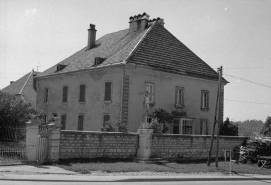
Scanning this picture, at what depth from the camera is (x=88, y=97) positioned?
105 feet

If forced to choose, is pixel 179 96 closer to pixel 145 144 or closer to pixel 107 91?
pixel 107 91

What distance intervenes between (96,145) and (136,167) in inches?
110

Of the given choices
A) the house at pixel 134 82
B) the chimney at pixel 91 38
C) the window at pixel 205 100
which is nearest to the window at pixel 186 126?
the house at pixel 134 82

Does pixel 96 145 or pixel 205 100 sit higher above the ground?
pixel 205 100

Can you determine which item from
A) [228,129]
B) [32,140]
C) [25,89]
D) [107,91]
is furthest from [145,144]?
[25,89]

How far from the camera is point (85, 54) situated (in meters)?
36.5

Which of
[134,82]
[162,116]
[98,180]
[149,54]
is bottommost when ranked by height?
[98,180]

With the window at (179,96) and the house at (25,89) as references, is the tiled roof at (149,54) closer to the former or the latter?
the window at (179,96)

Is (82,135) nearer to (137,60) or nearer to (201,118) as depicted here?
(137,60)

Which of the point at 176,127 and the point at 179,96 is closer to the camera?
the point at 176,127

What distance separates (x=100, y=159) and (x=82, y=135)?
1.64 metres

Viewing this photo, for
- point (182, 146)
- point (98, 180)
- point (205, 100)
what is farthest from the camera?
point (205, 100)

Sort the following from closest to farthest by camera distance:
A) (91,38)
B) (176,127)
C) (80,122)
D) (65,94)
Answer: (176,127) → (80,122) → (65,94) → (91,38)

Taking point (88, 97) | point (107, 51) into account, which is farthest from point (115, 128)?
point (107, 51)
